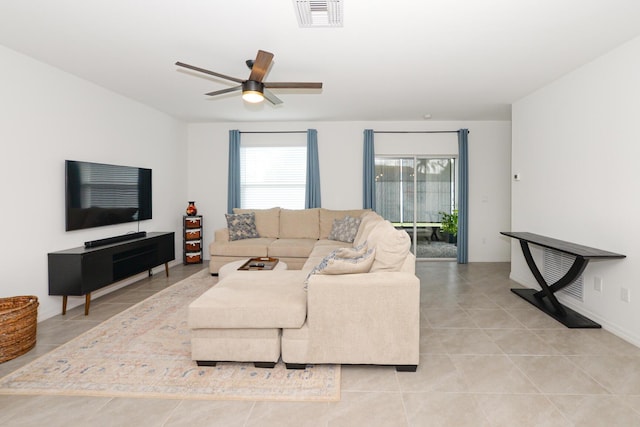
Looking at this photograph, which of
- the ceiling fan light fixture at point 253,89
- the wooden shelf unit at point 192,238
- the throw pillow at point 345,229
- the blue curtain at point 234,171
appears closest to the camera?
the ceiling fan light fixture at point 253,89

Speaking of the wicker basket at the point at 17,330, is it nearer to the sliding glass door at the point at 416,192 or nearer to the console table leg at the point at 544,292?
the console table leg at the point at 544,292

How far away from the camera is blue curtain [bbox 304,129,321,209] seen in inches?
251

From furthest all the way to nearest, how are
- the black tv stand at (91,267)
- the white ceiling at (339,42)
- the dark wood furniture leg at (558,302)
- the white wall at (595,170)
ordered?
the black tv stand at (91,267), the dark wood furniture leg at (558,302), the white wall at (595,170), the white ceiling at (339,42)

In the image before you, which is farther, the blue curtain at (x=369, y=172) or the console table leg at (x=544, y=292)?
the blue curtain at (x=369, y=172)

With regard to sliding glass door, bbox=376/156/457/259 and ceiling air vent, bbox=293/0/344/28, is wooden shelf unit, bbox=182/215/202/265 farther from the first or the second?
ceiling air vent, bbox=293/0/344/28

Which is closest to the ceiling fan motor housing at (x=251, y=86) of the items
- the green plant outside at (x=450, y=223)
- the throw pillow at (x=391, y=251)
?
the throw pillow at (x=391, y=251)

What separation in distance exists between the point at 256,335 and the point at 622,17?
3.65 metres

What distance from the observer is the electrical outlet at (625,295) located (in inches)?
121

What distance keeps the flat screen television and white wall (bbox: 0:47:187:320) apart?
0.11m

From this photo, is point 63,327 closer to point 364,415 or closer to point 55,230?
point 55,230

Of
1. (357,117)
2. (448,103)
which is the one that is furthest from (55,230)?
(448,103)

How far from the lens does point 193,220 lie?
20.1ft

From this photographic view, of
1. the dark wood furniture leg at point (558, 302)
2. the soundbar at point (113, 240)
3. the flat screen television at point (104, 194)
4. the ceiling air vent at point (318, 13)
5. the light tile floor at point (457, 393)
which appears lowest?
the light tile floor at point (457, 393)

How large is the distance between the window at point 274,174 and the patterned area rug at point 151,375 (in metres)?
3.78
